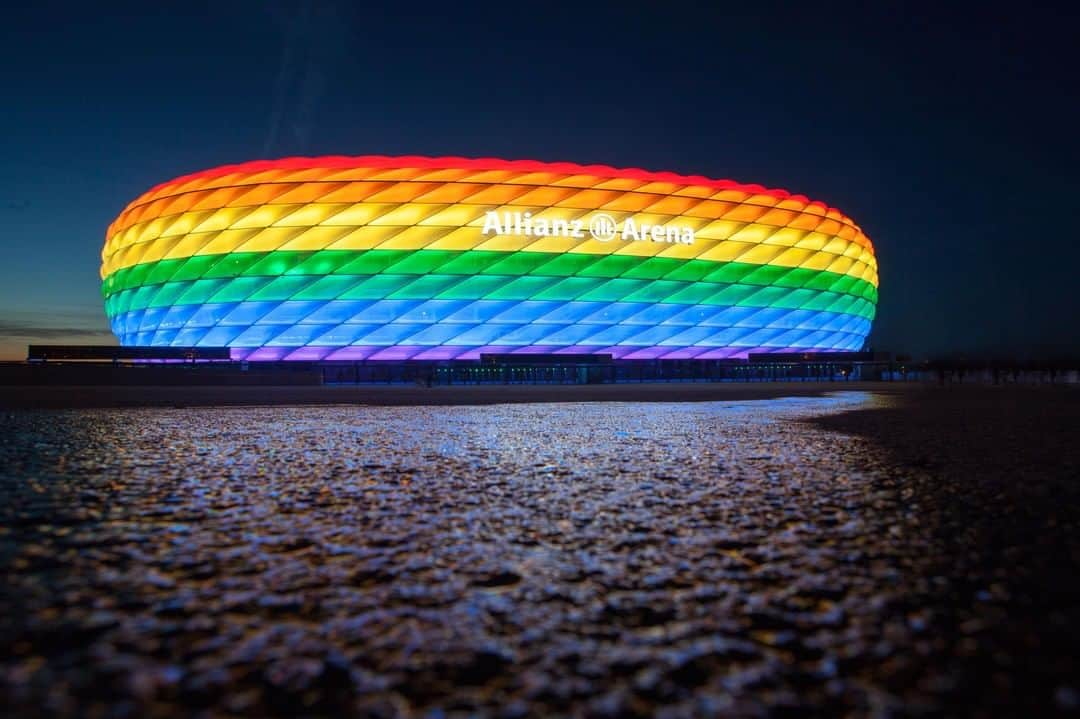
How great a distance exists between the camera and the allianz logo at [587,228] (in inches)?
1189

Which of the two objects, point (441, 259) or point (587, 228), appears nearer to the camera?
point (441, 259)

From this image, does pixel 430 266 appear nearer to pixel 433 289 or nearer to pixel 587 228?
pixel 433 289

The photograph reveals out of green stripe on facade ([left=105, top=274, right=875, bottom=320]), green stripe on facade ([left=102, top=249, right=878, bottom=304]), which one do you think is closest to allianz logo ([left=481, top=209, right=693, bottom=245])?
green stripe on facade ([left=102, top=249, right=878, bottom=304])

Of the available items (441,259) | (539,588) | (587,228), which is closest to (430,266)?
(441,259)

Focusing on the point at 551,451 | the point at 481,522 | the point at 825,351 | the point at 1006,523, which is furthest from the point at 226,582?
the point at 825,351

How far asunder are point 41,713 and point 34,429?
673 centimetres

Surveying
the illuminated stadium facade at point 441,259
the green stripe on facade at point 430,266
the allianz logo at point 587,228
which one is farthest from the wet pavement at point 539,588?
the allianz logo at point 587,228

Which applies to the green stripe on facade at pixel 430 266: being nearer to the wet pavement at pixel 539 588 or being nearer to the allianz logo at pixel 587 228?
the allianz logo at pixel 587 228

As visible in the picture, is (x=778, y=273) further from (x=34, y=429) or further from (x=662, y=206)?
(x=34, y=429)

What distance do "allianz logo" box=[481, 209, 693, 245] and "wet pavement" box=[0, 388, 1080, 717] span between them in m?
26.8

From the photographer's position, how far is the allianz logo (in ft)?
99.1

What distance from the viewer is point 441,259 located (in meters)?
29.9

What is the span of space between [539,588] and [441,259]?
2892 cm

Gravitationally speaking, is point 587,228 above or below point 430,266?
above
